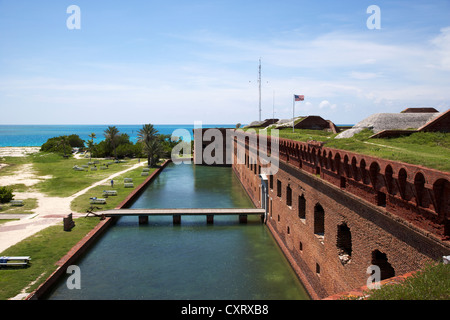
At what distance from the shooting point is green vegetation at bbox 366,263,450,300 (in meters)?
4.96

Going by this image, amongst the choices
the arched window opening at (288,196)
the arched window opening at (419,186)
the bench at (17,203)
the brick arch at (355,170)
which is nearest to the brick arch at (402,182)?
the arched window opening at (419,186)

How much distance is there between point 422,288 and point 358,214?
4347mm

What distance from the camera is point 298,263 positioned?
15688 millimetres

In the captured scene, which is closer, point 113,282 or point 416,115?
point 113,282

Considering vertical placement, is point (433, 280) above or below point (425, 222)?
below

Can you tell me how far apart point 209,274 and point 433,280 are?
483 inches

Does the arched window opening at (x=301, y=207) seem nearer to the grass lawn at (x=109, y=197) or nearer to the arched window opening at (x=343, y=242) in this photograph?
the arched window opening at (x=343, y=242)

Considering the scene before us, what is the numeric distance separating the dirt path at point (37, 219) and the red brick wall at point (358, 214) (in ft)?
55.0

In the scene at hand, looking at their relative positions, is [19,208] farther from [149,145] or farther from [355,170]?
[149,145]

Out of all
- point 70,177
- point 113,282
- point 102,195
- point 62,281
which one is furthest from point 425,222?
point 70,177

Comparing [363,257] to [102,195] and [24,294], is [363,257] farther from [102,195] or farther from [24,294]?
[102,195]

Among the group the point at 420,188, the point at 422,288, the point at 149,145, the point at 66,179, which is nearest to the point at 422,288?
the point at 422,288

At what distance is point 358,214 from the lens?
9.46 metres
